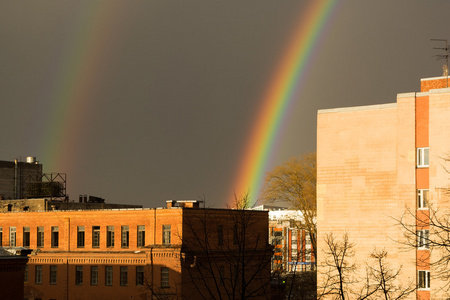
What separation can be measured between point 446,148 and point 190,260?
1118 inches

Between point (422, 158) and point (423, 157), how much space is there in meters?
0.09

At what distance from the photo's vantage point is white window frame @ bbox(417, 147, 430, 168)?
47341 mm

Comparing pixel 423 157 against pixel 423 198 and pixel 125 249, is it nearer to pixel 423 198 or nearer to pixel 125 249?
pixel 423 198

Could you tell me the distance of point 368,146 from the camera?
5053 centimetres

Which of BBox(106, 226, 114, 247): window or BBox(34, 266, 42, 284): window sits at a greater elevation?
BBox(106, 226, 114, 247): window

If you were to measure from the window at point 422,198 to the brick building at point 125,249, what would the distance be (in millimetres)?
20300

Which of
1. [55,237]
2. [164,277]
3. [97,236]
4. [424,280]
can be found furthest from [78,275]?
[424,280]

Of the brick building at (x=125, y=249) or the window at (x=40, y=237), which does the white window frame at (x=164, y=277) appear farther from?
the window at (x=40, y=237)

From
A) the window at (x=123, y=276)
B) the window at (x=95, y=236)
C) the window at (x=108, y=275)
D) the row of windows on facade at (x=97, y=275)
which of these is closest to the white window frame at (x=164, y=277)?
the row of windows on facade at (x=97, y=275)

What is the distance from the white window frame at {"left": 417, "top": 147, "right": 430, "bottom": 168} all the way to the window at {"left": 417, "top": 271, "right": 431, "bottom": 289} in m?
6.76

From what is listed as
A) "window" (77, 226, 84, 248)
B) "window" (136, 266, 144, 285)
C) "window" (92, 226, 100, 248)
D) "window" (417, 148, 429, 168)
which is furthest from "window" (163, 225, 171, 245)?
"window" (417, 148, 429, 168)

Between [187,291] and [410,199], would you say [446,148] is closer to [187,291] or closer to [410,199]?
[410,199]

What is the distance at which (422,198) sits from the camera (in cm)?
4759

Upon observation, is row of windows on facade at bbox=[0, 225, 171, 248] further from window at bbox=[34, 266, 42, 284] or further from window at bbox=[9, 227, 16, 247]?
window at bbox=[34, 266, 42, 284]
